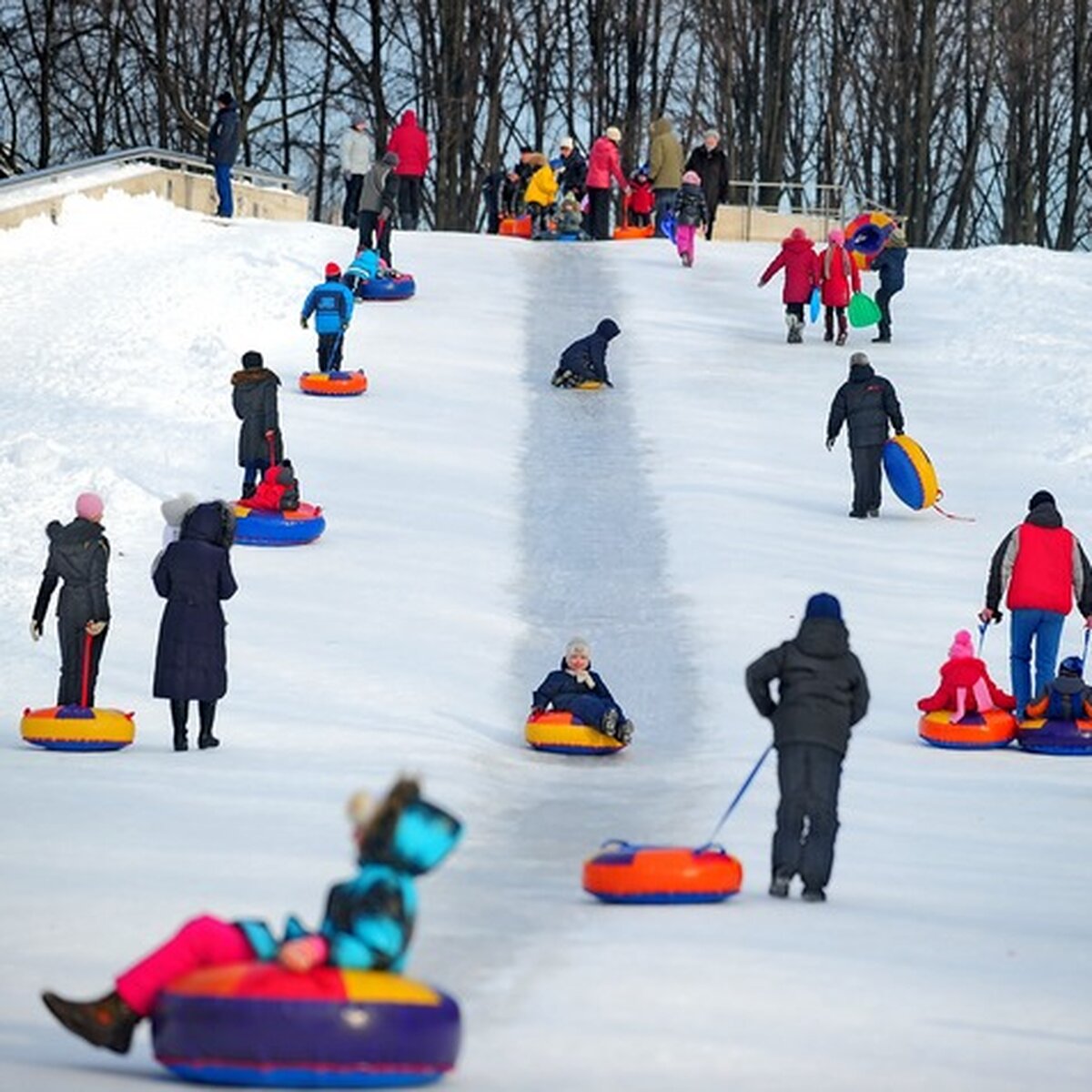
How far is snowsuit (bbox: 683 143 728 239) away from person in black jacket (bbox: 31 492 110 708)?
25.3 m

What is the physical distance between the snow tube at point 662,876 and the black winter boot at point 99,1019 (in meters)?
3.52

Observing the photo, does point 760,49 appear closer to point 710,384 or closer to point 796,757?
point 710,384

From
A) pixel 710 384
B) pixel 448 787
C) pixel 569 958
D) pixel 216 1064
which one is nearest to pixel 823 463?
pixel 710 384

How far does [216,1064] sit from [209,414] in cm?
1818

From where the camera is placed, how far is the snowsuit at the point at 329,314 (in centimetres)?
2762

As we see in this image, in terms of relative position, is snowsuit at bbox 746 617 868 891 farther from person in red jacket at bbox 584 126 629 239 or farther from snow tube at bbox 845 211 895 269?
person in red jacket at bbox 584 126 629 239

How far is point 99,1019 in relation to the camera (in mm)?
7949

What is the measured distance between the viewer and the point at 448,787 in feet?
48.0

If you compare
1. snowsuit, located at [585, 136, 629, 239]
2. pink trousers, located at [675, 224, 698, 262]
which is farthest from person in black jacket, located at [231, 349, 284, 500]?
snowsuit, located at [585, 136, 629, 239]

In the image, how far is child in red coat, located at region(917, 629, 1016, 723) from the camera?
16.3 m

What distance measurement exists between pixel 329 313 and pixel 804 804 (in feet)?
55.5

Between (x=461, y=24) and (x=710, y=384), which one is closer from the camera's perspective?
(x=710, y=384)

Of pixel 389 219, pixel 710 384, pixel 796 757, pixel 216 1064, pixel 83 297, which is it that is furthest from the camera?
pixel 389 219

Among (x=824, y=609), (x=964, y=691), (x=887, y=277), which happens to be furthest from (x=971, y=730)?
(x=887, y=277)
